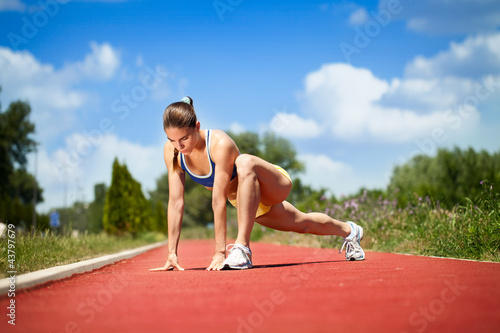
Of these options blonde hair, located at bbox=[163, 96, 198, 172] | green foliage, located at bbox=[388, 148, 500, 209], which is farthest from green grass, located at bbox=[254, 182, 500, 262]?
blonde hair, located at bbox=[163, 96, 198, 172]

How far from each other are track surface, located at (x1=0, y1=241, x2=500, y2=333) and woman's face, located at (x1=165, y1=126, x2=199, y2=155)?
4.40 ft

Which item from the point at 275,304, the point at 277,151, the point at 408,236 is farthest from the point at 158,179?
the point at 275,304

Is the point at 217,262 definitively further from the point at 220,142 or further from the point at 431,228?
the point at 431,228

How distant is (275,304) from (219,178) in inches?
88.3

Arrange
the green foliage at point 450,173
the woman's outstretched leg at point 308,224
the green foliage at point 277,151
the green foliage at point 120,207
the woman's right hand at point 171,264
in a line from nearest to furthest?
the woman's right hand at point 171,264, the woman's outstretched leg at point 308,224, the green foliage at point 450,173, the green foliage at point 120,207, the green foliage at point 277,151

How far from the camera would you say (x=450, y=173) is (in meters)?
28.0

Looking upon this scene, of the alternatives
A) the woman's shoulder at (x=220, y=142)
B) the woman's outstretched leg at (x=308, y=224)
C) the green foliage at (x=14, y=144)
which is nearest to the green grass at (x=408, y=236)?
the woman's outstretched leg at (x=308, y=224)

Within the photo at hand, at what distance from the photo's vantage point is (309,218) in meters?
5.46

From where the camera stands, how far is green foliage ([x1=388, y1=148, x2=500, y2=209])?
18.8m

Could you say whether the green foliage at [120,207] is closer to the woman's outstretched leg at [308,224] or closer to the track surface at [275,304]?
the woman's outstretched leg at [308,224]

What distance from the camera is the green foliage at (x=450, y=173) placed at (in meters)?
18.8

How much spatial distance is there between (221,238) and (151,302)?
1.92 m

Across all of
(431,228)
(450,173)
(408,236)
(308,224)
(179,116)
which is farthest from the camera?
(450,173)

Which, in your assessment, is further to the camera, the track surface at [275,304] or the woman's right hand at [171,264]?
the woman's right hand at [171,264]
